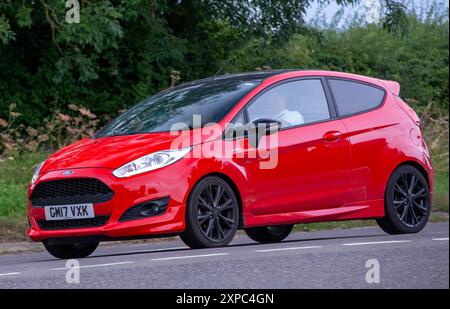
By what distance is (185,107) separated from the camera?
11.8 metres

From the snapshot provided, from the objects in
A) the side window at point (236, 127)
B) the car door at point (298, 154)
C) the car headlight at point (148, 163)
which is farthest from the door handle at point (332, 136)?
the car headlight at point (148, 163)

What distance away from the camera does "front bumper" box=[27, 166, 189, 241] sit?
10664 millimetres

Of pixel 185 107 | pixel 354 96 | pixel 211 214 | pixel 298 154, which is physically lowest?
pixel 211 214

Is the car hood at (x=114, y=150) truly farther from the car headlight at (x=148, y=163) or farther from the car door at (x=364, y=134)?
the car door at (x=364, y=134)

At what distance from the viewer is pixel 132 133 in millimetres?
11664

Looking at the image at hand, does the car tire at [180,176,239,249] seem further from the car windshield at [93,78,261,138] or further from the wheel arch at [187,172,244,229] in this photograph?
the car windshield at [93,78,261,138]

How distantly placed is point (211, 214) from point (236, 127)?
3.00 feet

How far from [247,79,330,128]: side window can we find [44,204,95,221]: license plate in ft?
5.95

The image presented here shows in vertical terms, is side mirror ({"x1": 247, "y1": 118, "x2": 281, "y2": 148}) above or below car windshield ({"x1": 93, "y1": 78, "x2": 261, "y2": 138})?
below

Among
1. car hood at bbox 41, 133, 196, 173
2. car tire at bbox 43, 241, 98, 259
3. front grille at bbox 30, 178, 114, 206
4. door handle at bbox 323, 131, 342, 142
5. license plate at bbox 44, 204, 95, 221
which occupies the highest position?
door handle at bbox 323, 131, 342, 142

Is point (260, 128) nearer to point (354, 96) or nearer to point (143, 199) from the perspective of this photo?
point (143, 199)

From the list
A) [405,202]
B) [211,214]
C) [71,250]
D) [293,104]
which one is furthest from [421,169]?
[71,250]

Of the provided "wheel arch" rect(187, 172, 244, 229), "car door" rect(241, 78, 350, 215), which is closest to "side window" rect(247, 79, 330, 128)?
"car door" rect(241, 78, 350, 215)

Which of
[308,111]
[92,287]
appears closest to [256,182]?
[308,111]
